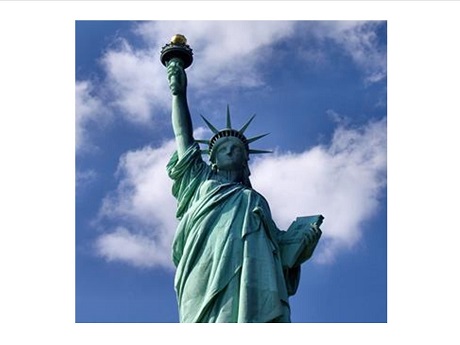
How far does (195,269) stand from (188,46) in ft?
16.7

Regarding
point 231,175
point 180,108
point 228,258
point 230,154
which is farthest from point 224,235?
point 180,108

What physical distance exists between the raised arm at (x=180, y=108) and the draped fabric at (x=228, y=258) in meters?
0.82

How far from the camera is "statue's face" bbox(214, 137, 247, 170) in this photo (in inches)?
862

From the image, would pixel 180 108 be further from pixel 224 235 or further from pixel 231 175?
pixel 224 235

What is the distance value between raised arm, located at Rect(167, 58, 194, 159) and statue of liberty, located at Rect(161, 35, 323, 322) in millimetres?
19

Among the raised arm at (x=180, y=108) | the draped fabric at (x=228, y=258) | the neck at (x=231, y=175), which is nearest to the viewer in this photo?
the draped fabric at (x=228, y=258)

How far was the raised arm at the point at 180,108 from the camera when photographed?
22.3m

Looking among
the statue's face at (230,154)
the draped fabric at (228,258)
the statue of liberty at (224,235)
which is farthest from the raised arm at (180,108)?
the draped fabric at (228,258)

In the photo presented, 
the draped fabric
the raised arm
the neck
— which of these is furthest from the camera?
the raised arm

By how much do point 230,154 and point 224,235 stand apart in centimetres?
225

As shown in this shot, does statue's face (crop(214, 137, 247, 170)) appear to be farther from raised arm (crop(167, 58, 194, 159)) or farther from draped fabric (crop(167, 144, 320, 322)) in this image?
raised arm (crop(167, 58, 194, 159))

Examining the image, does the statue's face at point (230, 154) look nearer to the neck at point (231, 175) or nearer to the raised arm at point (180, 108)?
the neck at point (231, 175)

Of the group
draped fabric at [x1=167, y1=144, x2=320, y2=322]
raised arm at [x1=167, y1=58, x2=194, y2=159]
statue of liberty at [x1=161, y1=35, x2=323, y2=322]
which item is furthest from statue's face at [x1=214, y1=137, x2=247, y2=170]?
raised arm at [x1=167, y1=58, x2=194, y2=159]

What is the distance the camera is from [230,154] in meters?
21.9
